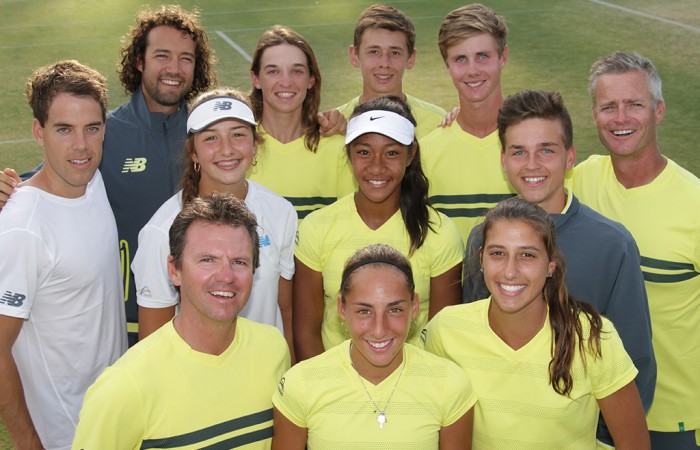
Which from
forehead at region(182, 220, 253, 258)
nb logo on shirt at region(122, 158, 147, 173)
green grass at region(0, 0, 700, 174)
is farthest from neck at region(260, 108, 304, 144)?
green grass at region(0, 0, 700, 174)

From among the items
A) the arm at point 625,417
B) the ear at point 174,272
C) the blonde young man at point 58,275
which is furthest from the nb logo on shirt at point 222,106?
the arm at point 625,417

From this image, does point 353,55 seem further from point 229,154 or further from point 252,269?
point 252,269

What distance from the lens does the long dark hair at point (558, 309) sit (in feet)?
12.7

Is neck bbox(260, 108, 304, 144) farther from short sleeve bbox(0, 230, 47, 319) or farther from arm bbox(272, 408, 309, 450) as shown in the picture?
arm bbox(272, 408, 309, 450)

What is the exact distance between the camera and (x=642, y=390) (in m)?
4.38

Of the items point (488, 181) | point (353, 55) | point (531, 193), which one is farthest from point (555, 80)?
point (531, 193)

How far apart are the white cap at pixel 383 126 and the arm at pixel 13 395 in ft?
6.18

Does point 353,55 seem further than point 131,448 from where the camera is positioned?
Yes

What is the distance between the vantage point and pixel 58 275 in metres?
4.39

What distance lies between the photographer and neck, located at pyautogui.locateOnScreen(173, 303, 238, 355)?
378 centimetres

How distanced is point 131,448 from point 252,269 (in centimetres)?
85

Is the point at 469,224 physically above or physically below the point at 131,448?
above

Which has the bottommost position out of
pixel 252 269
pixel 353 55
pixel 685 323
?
pixel 685 323

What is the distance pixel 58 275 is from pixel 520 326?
212 cm
